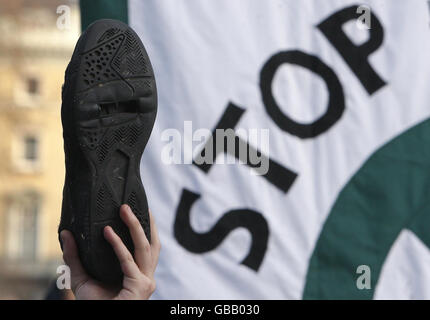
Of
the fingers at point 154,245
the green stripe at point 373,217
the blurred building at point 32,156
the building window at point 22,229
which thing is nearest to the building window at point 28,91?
the blurred building at point 32,156

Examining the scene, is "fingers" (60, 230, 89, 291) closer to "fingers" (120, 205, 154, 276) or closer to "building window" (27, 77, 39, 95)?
"fingers" (120, 205, 154, 276)

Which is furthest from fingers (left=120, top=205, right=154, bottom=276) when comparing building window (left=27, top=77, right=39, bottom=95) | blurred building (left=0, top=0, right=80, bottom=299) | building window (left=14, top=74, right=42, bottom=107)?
building window (left=27, top=77, right=39, bottom=95)

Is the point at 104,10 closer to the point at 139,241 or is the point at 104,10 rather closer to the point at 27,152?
the point at 139,241

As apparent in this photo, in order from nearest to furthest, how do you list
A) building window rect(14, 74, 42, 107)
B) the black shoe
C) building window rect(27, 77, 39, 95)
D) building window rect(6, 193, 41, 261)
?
the black shoe → building window rect(14, 74, 42, 107) → building window rect(27, 77, 39, 95) → building window rect(6, 193, 41, 261)

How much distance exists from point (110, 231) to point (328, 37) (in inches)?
46.2

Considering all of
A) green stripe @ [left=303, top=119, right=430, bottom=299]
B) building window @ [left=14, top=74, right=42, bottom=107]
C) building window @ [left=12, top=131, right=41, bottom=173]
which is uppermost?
green stripe @ [left=303, top=119, right=430, bottom=299]

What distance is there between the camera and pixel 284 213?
2.40 meters

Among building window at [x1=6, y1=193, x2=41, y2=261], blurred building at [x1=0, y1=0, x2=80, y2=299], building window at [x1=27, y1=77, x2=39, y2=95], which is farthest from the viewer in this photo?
building window at [x1=6, y1=193, x2=41, y2=261]

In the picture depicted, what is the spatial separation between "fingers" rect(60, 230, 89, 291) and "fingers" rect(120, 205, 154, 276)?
0.08 metres

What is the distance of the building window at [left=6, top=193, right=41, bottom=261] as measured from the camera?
2083cm

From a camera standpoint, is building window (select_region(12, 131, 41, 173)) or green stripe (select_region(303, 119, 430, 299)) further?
building window (select_region(12, 131, 41, 173))

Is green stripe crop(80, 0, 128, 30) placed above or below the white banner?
above

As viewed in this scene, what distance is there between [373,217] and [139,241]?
109 centimetres
